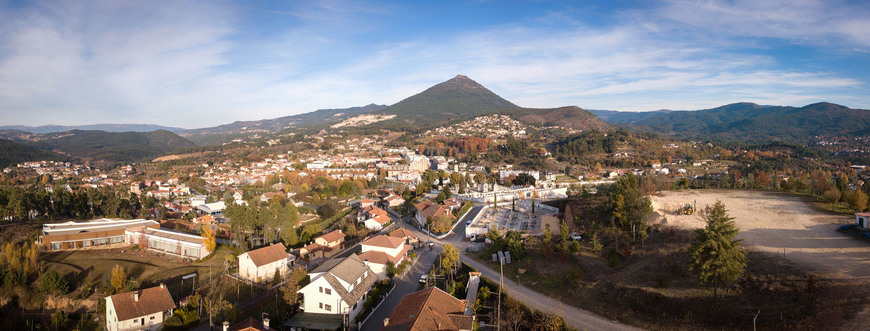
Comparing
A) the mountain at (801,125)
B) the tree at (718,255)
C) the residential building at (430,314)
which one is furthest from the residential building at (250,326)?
the mountain at (801,125)

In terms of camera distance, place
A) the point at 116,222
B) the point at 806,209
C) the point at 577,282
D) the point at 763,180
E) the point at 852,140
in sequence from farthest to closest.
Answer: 1. the point at 852,140
2. the point at 763,180
3. the point at 116,222
4. the point at 806,209
5. the point at 577,282

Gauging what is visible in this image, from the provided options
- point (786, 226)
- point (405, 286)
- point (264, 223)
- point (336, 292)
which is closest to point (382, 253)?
point (405, 286)

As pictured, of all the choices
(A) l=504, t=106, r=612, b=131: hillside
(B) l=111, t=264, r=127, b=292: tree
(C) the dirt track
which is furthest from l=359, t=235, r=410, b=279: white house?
(A) l=504, t=106, r=612, b=131: hillside

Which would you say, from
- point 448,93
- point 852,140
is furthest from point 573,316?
point 448,93

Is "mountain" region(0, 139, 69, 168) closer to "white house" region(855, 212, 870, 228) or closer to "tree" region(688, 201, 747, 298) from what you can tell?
"tree" region(688, 201, 747, 298)

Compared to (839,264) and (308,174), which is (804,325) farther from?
(308,174)
